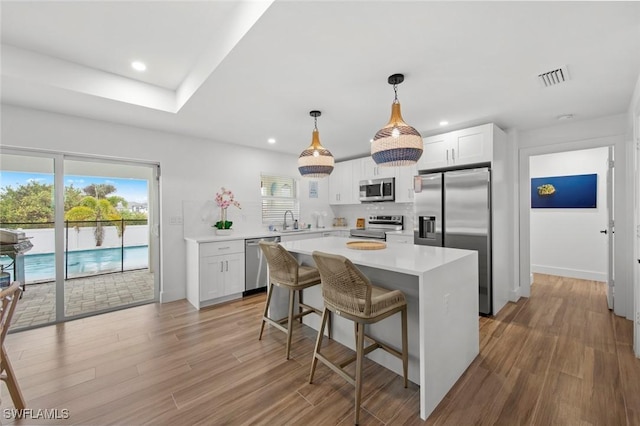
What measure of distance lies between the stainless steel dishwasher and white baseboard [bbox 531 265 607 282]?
526 centimetres

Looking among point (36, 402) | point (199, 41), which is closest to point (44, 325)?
point (36, 402)

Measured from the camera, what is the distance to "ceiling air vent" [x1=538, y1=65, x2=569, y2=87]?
2195 millimetres

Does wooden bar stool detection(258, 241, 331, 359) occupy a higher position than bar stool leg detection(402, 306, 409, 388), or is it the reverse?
wooden bar stool detection(258, 241, 331, 359)

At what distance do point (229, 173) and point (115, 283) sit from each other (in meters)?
2.49

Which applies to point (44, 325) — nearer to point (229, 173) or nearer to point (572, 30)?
point (229, 173)

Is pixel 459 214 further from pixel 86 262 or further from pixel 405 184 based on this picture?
pixel 86 262

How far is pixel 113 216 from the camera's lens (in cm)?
368

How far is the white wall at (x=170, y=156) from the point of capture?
2.98 meters

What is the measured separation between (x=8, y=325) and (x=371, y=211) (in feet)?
16.1

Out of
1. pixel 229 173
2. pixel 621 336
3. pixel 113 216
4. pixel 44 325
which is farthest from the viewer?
pixel 229 173

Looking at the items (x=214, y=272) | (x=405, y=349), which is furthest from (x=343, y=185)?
(x=405, y=349)

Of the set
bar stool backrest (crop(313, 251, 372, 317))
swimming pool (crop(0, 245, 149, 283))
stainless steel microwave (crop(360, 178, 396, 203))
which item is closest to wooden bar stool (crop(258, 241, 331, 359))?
bar stool backrest (crop(313, 251, 372, 317))

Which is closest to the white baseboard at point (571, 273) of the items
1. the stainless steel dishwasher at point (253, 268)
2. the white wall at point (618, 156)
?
the white wall at point (618, 156)

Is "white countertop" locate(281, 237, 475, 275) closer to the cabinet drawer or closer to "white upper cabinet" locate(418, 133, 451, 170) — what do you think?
the cabinet drawer
